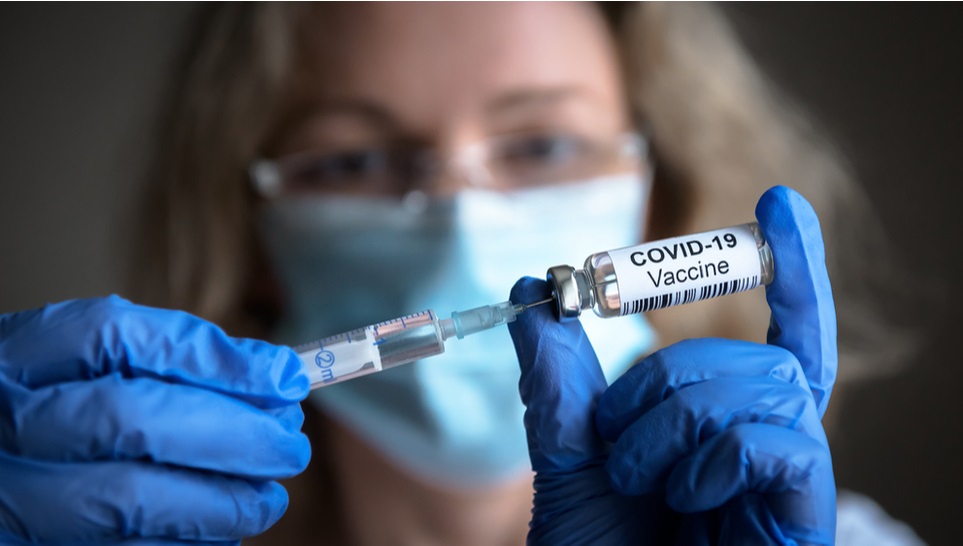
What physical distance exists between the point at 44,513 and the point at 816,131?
2174mm

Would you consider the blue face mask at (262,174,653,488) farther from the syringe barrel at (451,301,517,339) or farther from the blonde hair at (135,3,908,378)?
the syringe barrel at (451,301,517,339)

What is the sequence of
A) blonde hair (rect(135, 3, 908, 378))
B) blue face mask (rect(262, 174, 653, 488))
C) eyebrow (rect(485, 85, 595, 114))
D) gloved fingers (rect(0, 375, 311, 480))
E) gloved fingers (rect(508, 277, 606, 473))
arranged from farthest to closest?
1. blonde hair (rect(135, 3, 908, 378))
2. eyebrow (rect(485, 85, 595, 114))
3. blue face mask (rect(262, 174, 653, 488))
4. gloved fingers (rect(508, 277, 606, 473))
5. gloved fingers (rect(0, 375, 311, 480))

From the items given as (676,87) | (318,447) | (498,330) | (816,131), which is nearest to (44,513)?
(498,330)

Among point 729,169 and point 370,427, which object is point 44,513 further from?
point 729,169

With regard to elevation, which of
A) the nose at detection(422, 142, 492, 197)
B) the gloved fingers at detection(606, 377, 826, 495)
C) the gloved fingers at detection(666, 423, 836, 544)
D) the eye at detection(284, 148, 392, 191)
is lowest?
the gloved fingers at detection(666, 423, 836, 544)

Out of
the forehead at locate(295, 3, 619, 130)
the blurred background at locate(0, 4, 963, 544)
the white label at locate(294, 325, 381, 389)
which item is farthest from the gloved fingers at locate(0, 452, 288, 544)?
the blurred background at locate(0, 4, 963, 544)

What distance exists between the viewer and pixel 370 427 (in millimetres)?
1543

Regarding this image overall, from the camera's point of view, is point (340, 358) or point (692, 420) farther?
point (340, 358)

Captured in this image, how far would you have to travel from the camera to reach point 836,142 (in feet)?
7.31

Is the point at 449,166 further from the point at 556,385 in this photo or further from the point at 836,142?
the point at 836,142

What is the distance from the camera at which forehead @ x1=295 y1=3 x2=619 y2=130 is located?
61.8 inches

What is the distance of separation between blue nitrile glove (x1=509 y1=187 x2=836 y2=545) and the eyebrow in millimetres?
725

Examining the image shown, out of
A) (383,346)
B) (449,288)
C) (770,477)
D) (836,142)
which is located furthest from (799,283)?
(836,142)

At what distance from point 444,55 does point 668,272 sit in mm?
847
